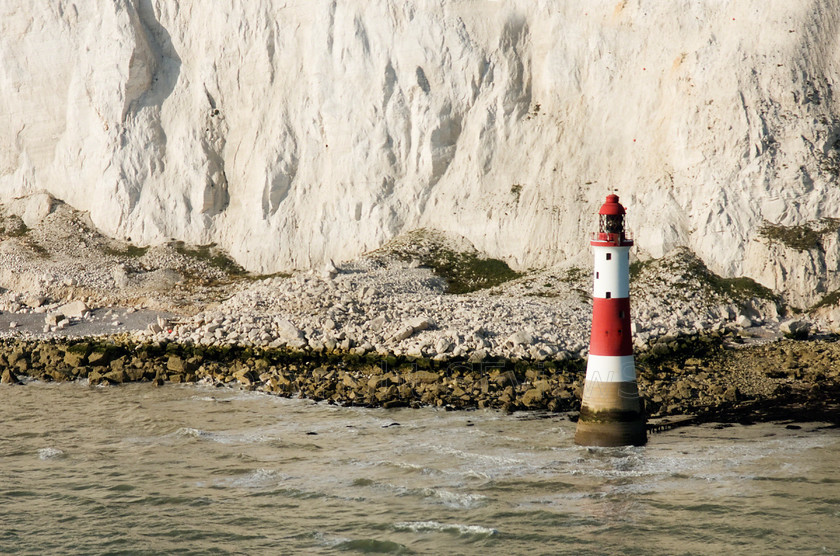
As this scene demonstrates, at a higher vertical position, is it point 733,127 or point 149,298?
point 733,127

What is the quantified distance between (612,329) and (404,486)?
555 centimetres

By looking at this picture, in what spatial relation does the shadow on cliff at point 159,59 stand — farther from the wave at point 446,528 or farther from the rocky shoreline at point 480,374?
the wave at point 446,528

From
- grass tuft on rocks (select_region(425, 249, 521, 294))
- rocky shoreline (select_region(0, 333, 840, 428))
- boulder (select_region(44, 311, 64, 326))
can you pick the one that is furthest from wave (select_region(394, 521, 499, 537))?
boulder (select_region(44, 311, 64, 326))

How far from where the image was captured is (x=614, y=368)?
20.5 meters

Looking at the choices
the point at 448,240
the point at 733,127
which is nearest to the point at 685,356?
the point at 733,127

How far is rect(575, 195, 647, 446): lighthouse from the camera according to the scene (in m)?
20.4

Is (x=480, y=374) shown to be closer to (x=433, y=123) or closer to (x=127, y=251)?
(x=433, y=123)

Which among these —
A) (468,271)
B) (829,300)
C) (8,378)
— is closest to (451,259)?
(468,271)

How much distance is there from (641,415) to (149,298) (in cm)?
2491

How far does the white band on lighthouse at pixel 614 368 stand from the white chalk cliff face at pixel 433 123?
17.8 meters

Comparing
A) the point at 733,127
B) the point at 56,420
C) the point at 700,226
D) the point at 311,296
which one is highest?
the point at 733,127

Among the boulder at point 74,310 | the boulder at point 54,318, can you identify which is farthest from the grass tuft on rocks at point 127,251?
the boulder at point 54,318

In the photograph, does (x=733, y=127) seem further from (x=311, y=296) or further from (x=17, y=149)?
(x=17, y=149)

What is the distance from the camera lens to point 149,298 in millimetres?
39875
